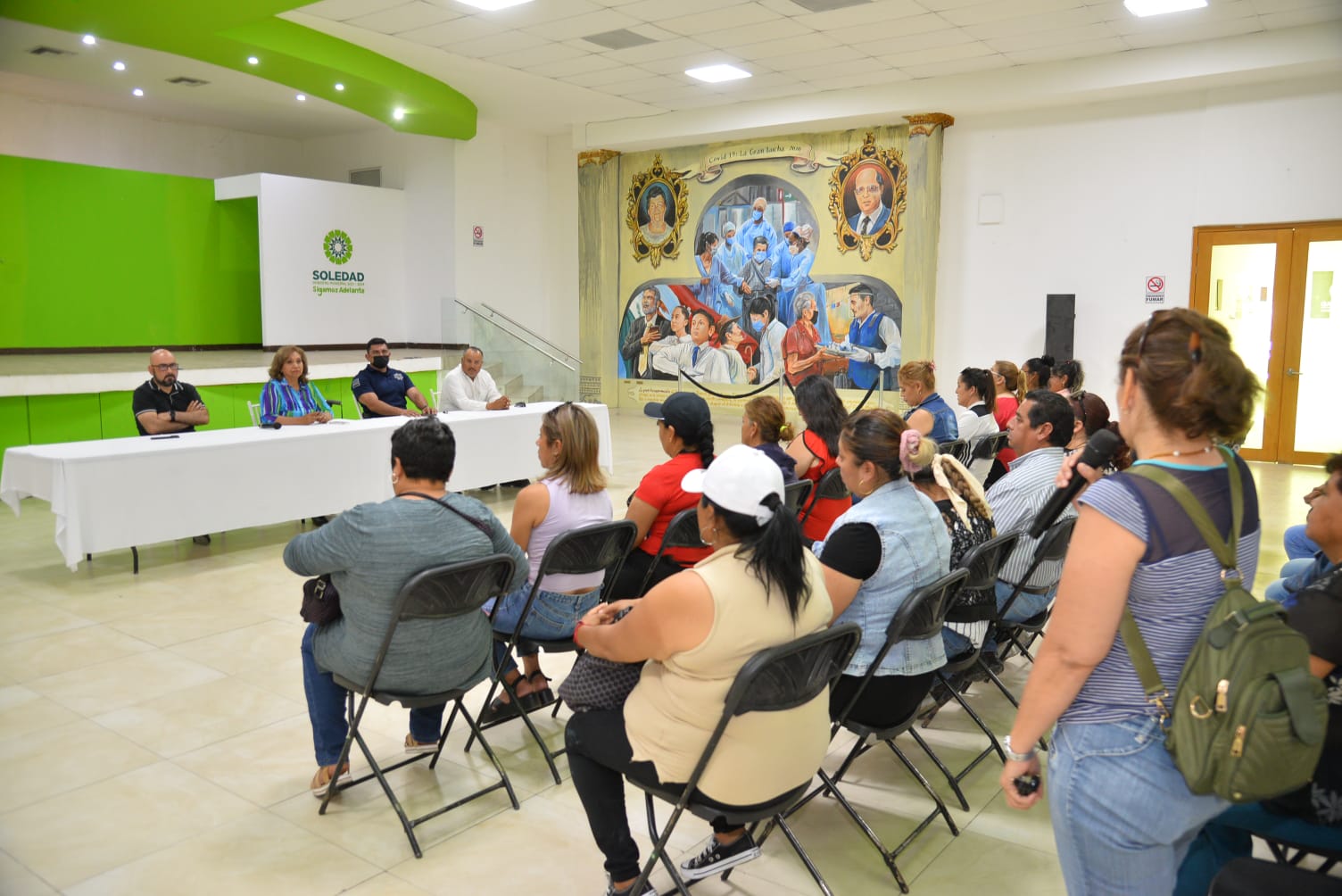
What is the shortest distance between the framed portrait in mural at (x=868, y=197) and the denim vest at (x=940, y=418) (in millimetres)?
7050

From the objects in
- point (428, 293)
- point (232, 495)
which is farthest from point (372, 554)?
point (428, 293)

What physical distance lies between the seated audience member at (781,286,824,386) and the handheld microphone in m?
11.1

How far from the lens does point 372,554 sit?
2.62m

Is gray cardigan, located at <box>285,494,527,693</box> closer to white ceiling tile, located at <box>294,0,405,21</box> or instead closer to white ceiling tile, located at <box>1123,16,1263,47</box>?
white ceiling tile, located at <box>294,0,405,21</box>

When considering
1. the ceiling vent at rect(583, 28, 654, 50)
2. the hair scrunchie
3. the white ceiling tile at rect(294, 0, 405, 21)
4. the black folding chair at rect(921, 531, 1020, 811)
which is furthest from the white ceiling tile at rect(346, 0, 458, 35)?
the black folding chair at rect(921, 531, 1020, 811)

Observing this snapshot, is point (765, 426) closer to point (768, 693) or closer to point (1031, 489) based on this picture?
point (1031, 489)

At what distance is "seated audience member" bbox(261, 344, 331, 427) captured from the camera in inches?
261

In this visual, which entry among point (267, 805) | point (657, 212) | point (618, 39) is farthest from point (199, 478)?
point (657, 212)

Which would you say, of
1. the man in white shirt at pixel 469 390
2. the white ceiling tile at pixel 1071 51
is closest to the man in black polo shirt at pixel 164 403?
the man in white shirt at pixel 469 390

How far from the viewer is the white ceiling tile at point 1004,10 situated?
8.21m

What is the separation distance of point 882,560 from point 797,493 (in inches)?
52.9

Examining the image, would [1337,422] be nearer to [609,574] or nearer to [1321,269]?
[1321,269]

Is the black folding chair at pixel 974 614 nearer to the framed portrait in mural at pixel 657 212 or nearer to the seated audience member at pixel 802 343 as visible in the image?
the seated audience member at pixel 802 343

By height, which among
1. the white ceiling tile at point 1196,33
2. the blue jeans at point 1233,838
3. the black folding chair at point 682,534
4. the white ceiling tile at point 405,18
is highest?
the white ceiling tile at point 1196,33
